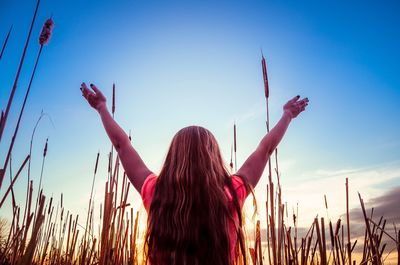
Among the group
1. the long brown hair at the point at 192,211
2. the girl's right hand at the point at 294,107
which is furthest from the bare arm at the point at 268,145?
the long brown hair at the point at 192,211

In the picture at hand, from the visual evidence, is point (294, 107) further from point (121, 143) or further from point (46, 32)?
point (46, 32)

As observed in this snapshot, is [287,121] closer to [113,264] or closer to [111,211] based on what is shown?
[111,211]

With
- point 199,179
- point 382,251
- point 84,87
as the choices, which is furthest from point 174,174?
point 382,251

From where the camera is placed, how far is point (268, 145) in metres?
2.39

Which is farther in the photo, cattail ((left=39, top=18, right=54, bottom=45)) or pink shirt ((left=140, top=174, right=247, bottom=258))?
Result: pink shirt ((left=140, top=174, right=247, bottom=258))

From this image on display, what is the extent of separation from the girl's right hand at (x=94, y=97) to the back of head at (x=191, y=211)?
81cm

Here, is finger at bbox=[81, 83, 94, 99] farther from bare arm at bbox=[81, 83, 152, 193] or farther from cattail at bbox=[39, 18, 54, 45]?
cattail at bbox=[39, 18, 54, 45]

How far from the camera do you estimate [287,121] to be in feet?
8.79

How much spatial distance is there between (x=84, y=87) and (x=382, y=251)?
344cm

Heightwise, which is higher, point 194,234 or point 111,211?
point 111,211

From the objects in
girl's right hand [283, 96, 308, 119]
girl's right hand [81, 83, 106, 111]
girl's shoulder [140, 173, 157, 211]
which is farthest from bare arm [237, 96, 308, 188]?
girl's right hand [81, 83, 106, 111]

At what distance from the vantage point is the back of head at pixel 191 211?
73.3 inches

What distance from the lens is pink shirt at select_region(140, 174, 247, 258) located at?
2.05 m

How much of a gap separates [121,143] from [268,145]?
3.64 feet
